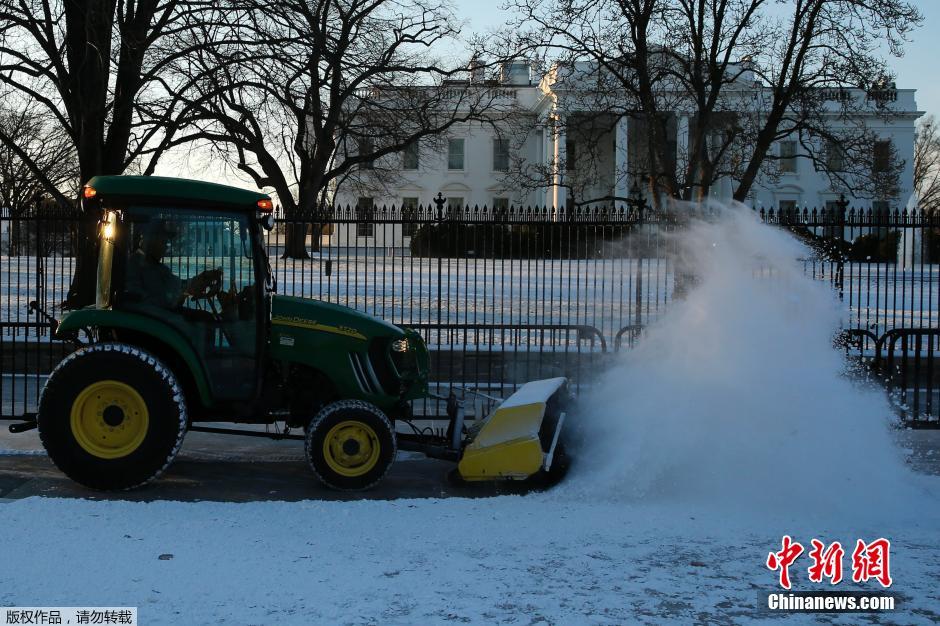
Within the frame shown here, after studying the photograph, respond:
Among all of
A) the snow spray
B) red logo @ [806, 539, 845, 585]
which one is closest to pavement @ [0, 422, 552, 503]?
the snow spray

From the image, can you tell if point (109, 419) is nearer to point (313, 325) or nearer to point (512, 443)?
point (313, 325)

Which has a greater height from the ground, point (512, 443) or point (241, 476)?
point (512, 443)

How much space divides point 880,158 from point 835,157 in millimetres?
1531

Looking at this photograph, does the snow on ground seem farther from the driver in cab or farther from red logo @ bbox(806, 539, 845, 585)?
the driver in cab

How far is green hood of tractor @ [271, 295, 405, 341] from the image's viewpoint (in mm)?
8086

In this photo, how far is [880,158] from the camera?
2047 centimetres

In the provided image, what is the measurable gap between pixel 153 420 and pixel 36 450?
243cm

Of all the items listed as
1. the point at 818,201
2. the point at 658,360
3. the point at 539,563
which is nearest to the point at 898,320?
the point at 658,360

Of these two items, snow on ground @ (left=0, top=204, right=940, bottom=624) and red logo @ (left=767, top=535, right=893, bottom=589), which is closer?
snow on ground @ (left=0, top=204, right=940, bottom=624)

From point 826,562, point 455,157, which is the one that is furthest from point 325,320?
point 455,157

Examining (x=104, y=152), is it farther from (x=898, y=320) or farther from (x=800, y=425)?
(x=898, y=320)

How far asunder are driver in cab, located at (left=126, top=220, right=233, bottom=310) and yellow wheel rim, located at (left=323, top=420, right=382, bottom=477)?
1.61 meters

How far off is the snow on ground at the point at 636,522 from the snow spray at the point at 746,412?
2cm

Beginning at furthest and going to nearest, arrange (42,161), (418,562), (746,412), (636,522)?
1. (42,161)
2. (746,412)
3. (636,522)
4. (418,562)
